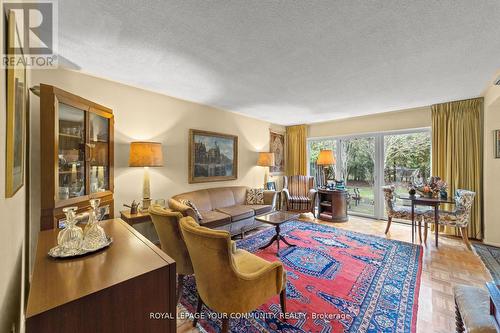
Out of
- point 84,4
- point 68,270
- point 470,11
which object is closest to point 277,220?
point 68,270

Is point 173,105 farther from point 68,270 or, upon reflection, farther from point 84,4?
point 68,270

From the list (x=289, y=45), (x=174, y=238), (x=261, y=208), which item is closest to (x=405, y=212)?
(x=261, y=208)

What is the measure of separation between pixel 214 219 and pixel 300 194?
2.77 m

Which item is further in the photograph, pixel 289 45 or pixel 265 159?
pixel 265 159

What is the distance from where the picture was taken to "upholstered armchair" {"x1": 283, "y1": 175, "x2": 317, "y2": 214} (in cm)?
492

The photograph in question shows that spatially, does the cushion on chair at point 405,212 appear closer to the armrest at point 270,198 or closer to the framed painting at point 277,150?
the armrest at point 270,198

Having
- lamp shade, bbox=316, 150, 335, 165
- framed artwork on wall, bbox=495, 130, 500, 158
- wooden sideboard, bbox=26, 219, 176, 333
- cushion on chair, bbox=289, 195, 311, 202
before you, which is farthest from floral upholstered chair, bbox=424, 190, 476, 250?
wooden sideboard, bbox=26, 219, 176, 333

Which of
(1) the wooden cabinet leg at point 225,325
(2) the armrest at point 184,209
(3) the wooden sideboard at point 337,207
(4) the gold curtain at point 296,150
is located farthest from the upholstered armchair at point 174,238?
(4) the gold curtain at point 296,150

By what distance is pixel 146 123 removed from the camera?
3.36 m

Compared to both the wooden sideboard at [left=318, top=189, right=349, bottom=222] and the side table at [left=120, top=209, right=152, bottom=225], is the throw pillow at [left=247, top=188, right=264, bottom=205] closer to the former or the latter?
the wooden sideboard at [left=318, top=189, right=349, bottom=222]

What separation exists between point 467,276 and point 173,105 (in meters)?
4.75

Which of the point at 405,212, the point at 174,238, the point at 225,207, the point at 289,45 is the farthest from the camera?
the point at 225,207

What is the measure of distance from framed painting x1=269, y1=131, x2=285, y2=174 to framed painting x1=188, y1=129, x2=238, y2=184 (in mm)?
1440

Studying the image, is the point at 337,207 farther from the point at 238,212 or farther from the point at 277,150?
the point at 238,212
